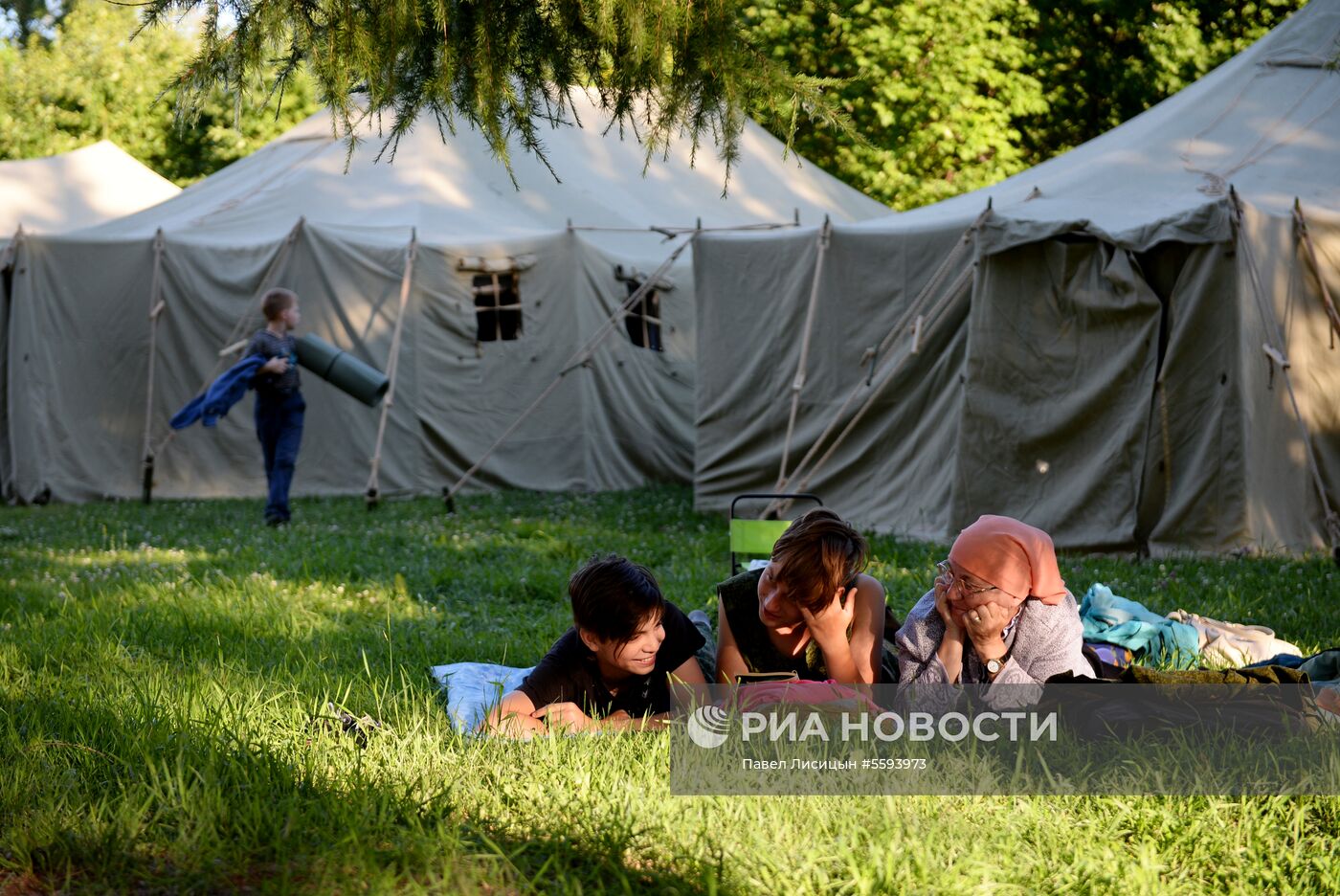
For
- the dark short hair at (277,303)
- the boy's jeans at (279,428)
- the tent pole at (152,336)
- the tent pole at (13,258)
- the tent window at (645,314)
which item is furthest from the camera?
the tent window at (645,314)

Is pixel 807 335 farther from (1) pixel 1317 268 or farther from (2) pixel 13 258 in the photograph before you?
(2) pixel 13 258

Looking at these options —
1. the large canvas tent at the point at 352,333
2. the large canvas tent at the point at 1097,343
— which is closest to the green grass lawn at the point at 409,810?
the large canvas tent at the point at 1097,343

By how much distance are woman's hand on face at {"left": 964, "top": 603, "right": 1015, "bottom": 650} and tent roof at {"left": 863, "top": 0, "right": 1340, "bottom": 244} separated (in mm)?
5196

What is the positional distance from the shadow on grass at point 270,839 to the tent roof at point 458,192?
10.2 meters

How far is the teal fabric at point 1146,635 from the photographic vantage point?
4879mm

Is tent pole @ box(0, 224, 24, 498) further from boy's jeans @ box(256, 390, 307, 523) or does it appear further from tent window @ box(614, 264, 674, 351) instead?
tent window @ box(614, 264, 674, 351)

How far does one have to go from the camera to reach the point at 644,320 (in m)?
15.0

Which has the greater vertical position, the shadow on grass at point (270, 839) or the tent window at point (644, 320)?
the shadow on grass at point (270, 839)

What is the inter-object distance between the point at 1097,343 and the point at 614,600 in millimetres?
5658

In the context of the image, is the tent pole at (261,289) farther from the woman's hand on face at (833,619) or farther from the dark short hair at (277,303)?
the woman's hand on face at (833,619)

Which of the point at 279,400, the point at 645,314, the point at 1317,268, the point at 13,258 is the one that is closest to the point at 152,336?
the point at 13,258

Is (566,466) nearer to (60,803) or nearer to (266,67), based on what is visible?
(266,67)

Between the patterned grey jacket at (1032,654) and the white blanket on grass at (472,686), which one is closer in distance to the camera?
the patterned grey jacket at (1032,654)

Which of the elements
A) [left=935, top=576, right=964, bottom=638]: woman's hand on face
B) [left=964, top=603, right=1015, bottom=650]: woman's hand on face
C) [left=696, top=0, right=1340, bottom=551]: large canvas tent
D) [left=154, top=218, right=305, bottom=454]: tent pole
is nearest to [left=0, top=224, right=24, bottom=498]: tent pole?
[left=154, top=218, right=305, bottom=454]: tent pole
